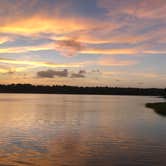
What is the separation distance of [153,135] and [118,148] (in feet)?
31.0

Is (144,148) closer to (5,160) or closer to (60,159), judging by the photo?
(60,159)

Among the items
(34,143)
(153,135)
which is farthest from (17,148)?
(153,135)

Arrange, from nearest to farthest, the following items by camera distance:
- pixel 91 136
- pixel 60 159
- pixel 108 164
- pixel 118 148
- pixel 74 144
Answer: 1. pixel 108 164
2. pixel 60 159
3. pixel 118 148
4. pixel 74 144
5. pixel 91 136

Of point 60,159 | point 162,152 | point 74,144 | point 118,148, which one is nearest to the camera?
point 60,159

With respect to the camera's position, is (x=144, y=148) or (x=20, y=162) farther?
(x=144, y=148)

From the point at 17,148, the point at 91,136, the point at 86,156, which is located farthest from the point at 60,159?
the point at 91,136

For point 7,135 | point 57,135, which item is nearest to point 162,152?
point 57,135

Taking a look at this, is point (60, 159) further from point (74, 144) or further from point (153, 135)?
point (153, 135)

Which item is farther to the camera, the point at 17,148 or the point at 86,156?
the point at 17,148

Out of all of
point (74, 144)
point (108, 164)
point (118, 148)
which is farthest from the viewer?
point (74, 144)

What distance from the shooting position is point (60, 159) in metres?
23.6

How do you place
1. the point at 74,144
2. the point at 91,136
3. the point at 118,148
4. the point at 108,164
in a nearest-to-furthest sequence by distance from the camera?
the point at 108,164 < the point at 118,148 < the point at 74,144 < the point at 91,136

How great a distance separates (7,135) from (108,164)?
16.2 meters

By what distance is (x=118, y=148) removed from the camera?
28.1 m
